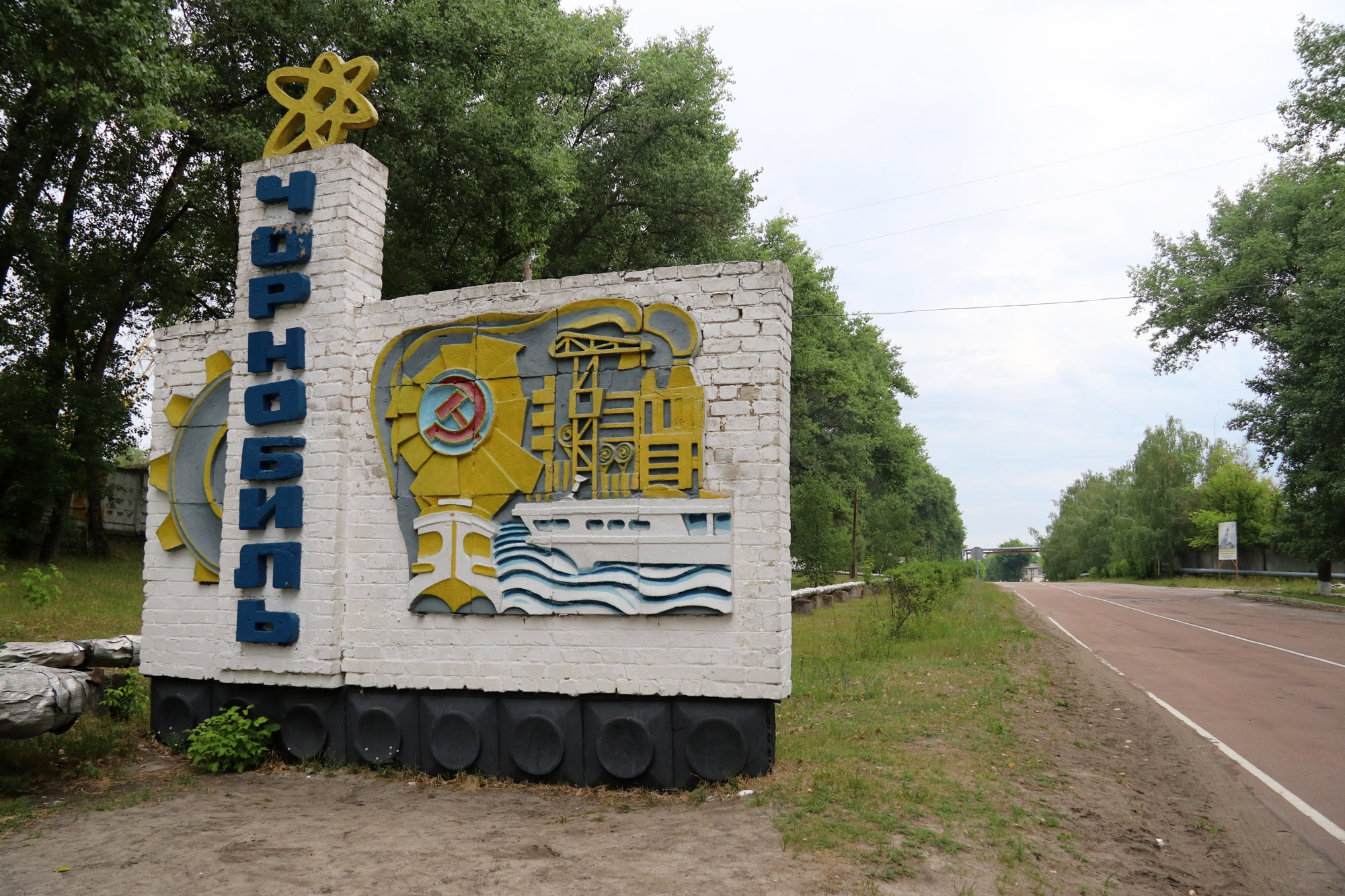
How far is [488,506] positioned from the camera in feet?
20.9

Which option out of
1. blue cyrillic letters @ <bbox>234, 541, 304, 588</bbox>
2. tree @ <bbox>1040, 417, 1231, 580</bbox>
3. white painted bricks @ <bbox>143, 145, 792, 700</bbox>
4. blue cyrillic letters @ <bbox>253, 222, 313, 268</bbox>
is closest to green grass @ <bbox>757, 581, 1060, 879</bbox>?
white painted bricks @ <bbox>143, 145, 792, 700</bbox>

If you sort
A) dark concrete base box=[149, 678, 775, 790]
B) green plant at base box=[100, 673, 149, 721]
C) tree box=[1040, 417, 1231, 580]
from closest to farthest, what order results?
dark concrete base box=[149, 678, 775, 790]
green plant at base box=[100, 673, 149, 721]
tree box=[1040, 417, 1231, 580]

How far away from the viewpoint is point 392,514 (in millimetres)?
6672

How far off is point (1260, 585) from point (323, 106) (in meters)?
36.4

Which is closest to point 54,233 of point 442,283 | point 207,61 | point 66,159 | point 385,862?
point 66,159

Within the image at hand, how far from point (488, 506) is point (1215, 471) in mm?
47965

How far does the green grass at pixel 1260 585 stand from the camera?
79.9ft

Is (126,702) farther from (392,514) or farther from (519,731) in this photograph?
(519,731)

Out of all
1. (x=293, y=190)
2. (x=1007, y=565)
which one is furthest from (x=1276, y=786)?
(x=1007, y=565)

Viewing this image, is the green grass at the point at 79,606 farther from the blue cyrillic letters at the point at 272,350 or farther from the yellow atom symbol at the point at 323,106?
the yellow atom symbol at the point at 323,106

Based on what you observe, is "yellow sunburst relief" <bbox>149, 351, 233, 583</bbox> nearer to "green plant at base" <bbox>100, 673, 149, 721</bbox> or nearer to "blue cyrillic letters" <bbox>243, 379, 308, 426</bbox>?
"blue cyrillic letters" <bbox>243, 379, 308, 426</bbox>

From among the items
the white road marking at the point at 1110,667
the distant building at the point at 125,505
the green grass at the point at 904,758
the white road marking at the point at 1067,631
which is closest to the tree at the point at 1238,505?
the white road marking at the point at 1067,631

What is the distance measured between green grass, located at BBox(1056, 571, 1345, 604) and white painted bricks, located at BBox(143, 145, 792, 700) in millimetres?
24005

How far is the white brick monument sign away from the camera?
5.86 metres
